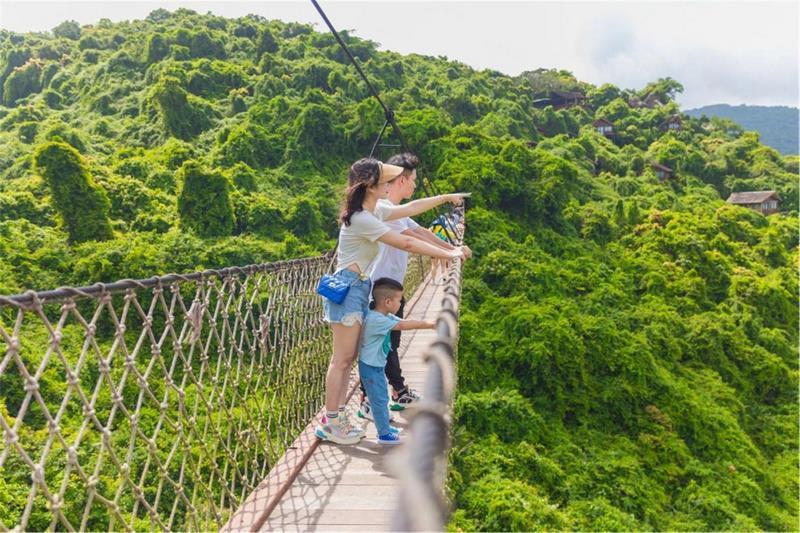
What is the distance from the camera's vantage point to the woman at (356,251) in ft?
6.22

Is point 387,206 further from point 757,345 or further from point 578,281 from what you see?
point 757,345

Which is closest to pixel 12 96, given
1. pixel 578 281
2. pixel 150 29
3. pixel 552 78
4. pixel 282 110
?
pixel 150 29

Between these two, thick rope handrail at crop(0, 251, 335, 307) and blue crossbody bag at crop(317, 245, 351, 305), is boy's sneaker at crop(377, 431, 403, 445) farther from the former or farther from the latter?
thick rope handrail at crop(0, 251, 335, 307)

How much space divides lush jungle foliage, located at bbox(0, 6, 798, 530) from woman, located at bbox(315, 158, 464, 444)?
4692mm

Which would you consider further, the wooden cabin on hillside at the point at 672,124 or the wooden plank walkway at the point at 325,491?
the wooden cabin on hillside at the point at 672,124

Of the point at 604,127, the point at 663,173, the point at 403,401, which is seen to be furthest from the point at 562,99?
the point at 403,401

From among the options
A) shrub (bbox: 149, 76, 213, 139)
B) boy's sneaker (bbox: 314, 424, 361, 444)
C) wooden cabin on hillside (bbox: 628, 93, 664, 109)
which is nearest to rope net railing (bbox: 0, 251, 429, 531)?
boy's sneaker (bbox: 314, 424, 361, 444)

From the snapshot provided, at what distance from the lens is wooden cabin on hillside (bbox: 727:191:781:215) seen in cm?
2884

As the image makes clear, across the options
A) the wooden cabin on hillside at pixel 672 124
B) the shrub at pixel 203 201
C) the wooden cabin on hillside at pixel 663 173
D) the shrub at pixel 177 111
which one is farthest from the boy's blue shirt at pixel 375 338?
the wooden cabin on hillside at pixel 672 124

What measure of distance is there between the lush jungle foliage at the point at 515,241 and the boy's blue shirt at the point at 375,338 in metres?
4.67

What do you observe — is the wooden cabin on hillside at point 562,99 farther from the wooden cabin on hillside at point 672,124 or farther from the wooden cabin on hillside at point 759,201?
the wooden cabin on hillside at point 759,201

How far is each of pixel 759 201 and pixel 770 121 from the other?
88.2m

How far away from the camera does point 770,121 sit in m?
99.1

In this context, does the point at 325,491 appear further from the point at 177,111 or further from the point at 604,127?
the point at 604,127
